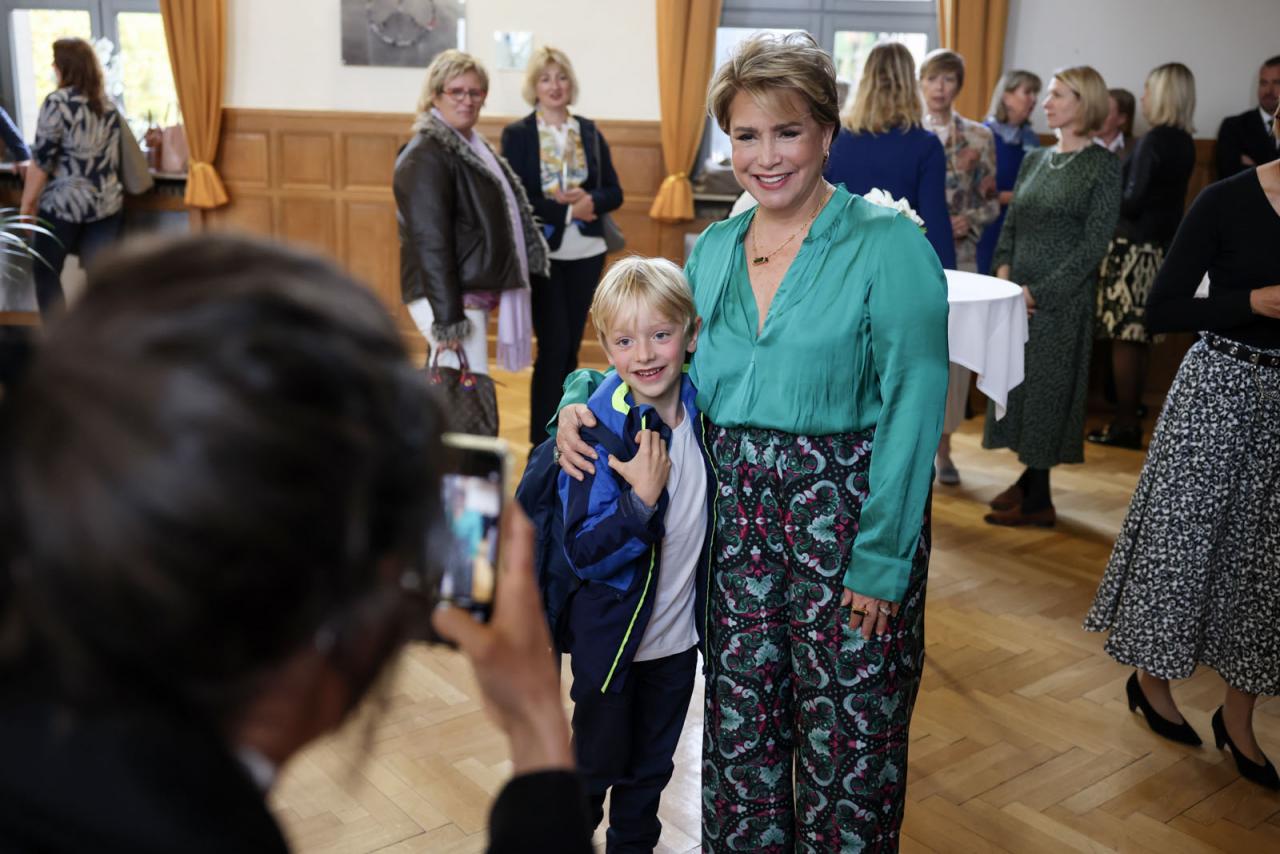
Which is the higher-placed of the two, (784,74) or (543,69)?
(543,69)

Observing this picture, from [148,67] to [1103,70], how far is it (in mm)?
5621

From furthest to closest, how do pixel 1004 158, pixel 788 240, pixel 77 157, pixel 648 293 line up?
pixel 77 157 → pixel 1004 158 → pixel 648 293 → pixel 788 240

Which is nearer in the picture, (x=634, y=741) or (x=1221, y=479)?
(x=634, y=741)

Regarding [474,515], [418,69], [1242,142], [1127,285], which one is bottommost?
[1127,285]

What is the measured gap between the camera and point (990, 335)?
10.5 ft

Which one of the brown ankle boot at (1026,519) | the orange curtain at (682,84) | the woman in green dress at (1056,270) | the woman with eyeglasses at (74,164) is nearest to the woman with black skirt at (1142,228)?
the woman in green dress at (1056,270)

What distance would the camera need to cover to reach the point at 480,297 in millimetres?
4141

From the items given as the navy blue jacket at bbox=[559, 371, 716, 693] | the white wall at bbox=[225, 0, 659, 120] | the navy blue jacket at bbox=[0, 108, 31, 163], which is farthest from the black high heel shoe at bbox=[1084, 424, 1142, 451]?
the navy blue jacket at bbox=[0, 108, 31, 163]

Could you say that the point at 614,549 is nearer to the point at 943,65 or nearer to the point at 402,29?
the point at 943,65

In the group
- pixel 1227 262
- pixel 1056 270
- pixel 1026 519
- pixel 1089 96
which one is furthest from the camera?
pixel 1026 519

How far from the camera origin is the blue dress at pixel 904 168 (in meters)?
3.73

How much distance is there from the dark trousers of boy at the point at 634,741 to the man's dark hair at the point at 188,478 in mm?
1478

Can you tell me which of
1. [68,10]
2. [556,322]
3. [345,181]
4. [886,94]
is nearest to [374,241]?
[345,181]

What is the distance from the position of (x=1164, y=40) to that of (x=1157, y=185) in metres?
1.13
